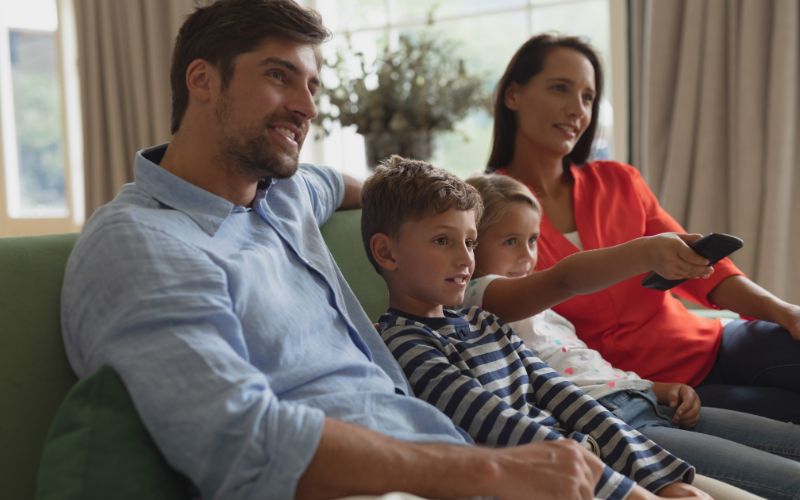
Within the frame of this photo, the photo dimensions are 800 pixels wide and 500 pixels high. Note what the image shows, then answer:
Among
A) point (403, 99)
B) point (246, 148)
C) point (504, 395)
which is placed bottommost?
point (504, 395)

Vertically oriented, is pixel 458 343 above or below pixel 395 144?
below

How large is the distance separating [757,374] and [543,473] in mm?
908

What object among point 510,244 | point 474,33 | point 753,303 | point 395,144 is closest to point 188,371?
point 510,244

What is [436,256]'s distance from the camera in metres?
1.17

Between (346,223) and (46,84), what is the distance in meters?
3.02

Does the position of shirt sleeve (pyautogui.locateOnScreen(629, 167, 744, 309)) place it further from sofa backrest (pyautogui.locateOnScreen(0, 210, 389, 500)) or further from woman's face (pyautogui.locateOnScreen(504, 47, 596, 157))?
sofa backrest (pyautogui.locateOnScreen(0, 210, 389, 500))

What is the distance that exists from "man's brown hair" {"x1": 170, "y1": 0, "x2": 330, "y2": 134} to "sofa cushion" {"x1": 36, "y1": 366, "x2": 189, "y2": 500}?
573 mm

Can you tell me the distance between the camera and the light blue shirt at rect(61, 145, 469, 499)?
Result: 747mm

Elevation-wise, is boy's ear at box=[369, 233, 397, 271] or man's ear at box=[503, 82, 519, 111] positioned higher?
man's ear at box=[503, 82, 519, 111]

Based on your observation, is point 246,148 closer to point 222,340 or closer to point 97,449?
point 222,340

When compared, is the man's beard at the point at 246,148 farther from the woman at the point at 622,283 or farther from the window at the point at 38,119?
the window at the point at 38,119

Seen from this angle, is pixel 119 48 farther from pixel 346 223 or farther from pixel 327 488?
pixel 327 488

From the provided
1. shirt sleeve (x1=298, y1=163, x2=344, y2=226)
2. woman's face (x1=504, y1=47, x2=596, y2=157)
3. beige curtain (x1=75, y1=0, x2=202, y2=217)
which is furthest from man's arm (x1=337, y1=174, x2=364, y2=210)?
beige curtain (x1=75, y1=0, x2=202, y2=217)

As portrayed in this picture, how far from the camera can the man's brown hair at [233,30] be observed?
1.11 meters
